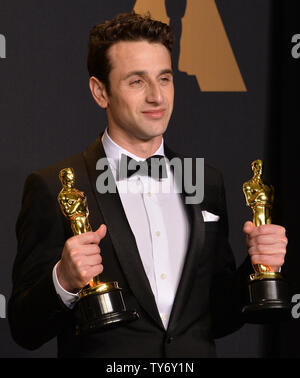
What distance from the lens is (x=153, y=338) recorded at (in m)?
1.95

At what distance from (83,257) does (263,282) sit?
45 cm

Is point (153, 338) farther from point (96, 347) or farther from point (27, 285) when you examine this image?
point (27, 285)

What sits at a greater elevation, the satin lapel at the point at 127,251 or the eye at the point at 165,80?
the eye at the point at 165,80

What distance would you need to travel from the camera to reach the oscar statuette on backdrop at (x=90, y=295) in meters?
1.80

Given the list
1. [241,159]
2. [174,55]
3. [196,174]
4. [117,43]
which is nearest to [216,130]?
[241,159]

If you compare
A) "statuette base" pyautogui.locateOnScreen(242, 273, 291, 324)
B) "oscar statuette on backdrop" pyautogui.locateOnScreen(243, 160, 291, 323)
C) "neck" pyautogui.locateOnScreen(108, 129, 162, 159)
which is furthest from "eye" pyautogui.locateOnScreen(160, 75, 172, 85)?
"statuette base" pyautogui.locateOnScreen(242, 273, 291, 324)

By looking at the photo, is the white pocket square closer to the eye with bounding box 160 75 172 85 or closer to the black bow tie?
the black bow tie

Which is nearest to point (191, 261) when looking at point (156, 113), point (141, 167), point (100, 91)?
point (141, 167)

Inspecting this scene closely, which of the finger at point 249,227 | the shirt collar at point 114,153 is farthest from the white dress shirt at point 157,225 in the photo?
the finger at point 249,227

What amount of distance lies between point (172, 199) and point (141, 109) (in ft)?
0.87

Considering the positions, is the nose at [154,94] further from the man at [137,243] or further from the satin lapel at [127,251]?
the satin lapel at [127,251]

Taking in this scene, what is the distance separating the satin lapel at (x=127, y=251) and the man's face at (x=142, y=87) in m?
0.22

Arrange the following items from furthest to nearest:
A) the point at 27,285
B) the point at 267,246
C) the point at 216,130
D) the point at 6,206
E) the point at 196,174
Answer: the point at 216,130, the point at 6,206, the point at 196,174, the point at 27,285, the point at 267,246

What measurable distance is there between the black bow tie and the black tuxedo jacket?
73 millimetres
